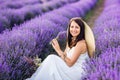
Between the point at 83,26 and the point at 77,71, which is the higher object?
the point at 83,26

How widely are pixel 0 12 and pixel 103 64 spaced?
6.24 m

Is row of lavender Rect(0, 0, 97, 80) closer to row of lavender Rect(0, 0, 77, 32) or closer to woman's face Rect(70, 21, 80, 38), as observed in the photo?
woman's face Rect(70, 21, 80, 38)

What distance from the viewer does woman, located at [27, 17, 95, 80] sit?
4.02 meters

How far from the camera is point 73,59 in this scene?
399cm

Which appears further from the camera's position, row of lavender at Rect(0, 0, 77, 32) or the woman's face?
row of lavender at Rect(0, 0, 77, 32)

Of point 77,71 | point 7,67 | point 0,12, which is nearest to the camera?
point 7,67

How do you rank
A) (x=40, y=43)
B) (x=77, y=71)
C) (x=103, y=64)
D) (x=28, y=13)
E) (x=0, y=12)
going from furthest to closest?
(x=28, y=13) → (x=0, y=12) → (x=40, y=43) → (x=77, y=71) → (x=103, y=64)

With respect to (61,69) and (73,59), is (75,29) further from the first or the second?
(61,69)

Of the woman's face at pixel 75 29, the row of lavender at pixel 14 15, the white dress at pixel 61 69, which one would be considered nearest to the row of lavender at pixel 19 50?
the white dress at pixel 61 69

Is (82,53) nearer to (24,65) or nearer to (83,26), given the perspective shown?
(83,26)

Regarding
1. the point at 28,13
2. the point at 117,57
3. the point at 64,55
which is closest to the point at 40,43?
the point at 64,55

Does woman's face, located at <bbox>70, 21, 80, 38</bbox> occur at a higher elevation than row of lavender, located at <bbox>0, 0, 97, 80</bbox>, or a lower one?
higher

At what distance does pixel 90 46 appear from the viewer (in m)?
4.15

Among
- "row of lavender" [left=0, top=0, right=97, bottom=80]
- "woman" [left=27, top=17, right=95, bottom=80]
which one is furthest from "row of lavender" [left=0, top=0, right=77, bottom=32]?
"woman" [left=27, top=17, right=95, bottom=80]
